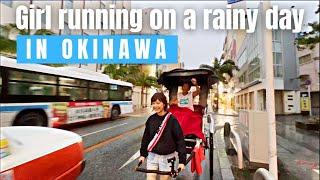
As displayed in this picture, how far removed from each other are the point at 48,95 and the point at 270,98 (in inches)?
395

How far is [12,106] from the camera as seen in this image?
9938mm

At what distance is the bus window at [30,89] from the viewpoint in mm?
10000

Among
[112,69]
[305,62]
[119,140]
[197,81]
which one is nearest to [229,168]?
[197,81]

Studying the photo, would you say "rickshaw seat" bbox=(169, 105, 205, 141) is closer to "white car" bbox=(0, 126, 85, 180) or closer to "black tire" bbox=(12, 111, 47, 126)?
"white car" bbox=(0, 126, 85, 180)

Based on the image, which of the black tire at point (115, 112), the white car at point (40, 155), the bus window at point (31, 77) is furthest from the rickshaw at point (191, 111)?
the black tire at point (115, 112)

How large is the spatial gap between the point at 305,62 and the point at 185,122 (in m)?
47.0

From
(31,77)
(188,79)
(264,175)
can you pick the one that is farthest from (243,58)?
(264,175)

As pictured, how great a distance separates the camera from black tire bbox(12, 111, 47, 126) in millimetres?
10320

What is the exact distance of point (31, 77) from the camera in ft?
35.5

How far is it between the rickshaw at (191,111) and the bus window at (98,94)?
966cm

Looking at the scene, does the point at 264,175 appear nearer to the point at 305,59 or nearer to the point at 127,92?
the point at 127,92

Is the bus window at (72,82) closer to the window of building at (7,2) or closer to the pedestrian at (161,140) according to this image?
the pedestrian at (161,140)

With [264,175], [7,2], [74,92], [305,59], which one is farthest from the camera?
[305,59]

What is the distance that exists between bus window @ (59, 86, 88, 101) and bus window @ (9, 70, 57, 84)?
69 cm
